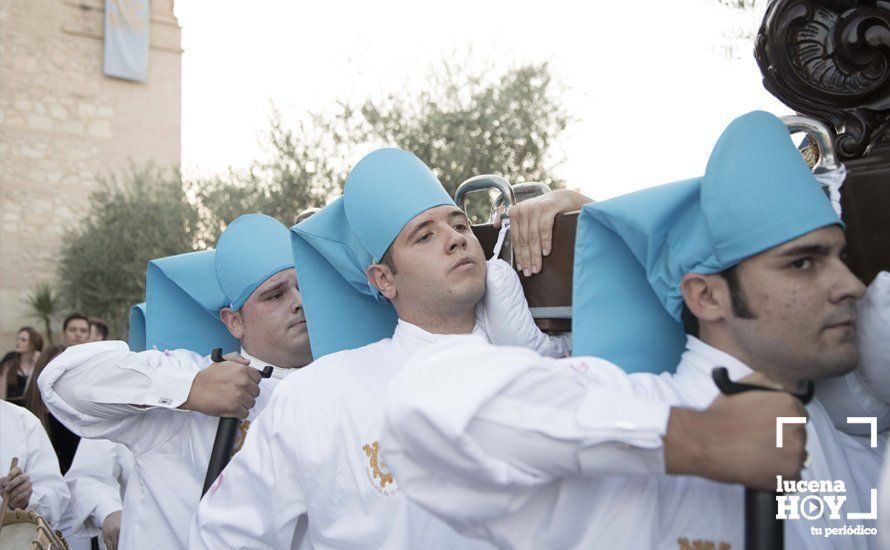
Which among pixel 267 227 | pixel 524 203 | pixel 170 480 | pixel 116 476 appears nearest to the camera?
pixel 524 203

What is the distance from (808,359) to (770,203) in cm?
32

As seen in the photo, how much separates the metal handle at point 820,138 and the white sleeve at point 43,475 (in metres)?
3.93

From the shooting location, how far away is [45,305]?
1906 centimetres

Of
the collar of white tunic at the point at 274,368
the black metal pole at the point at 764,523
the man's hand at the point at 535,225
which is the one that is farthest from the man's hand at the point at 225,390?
the black metal pole at the point at 764,523

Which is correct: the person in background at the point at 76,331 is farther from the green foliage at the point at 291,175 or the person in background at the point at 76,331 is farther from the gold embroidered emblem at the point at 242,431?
the green foliage at the point at 291,175

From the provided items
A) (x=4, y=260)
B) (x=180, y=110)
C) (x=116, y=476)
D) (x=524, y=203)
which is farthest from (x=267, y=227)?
(x=180, y=110)

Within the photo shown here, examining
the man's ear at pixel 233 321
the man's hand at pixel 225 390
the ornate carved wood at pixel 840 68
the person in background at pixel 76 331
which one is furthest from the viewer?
the person in background at pixel 76 331

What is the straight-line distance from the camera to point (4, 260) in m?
19.6

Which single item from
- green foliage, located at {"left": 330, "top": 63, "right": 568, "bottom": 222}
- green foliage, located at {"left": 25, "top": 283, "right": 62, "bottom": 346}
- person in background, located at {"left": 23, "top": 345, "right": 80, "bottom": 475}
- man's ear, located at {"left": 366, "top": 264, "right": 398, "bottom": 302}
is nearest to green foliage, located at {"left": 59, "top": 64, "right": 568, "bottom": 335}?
green foliage, located at {"left": 330, "top": 63, "right": 568, "bottom": 222}

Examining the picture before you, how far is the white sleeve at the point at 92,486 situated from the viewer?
470 centimetres

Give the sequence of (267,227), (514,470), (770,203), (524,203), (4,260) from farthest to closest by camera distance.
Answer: (4,260)
(267,227)
(524,203)
(770,203)
(514,470)

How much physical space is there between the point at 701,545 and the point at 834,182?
80 cm

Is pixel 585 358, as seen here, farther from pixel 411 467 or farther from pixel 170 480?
pixel 170 480

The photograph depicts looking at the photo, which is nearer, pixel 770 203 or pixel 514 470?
pixel 514 470
